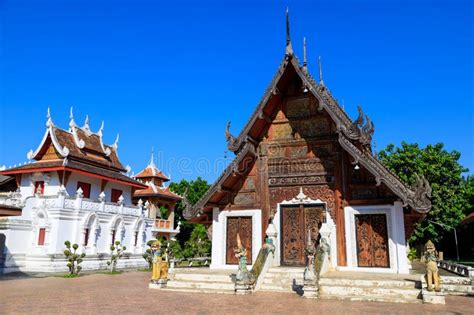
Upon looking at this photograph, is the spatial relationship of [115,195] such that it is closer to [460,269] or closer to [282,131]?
[282,131]

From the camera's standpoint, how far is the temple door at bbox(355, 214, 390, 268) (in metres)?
10.9

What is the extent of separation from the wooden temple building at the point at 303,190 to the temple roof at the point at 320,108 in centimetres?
3

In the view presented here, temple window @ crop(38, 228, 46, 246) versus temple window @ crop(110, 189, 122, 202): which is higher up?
temple window @ crop(110, 189, 122, 202)

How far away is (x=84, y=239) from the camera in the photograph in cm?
2384

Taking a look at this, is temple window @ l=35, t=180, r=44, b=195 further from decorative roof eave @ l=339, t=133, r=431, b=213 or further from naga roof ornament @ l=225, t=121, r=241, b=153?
decorative roof eave @ l=339, t=133, r=431, b=213

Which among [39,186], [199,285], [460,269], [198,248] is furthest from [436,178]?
[39,186]

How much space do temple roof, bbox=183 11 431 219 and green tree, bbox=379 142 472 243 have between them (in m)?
16.9

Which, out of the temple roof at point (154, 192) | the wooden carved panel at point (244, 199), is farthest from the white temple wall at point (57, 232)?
the wooden carved panel at point (244, 199)

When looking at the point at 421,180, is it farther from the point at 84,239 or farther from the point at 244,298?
the point at 84,239

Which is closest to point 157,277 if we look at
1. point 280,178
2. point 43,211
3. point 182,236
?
point 280,178

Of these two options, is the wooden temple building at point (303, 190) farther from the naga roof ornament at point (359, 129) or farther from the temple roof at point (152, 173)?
the temple roof at point (152, 173)

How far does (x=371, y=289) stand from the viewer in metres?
8.81

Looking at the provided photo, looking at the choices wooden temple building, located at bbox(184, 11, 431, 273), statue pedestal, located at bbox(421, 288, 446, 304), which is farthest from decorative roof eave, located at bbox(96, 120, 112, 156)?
statue pedestal, located at bbox(421, 288, 446, 304)

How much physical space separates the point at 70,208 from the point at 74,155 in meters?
4.19
